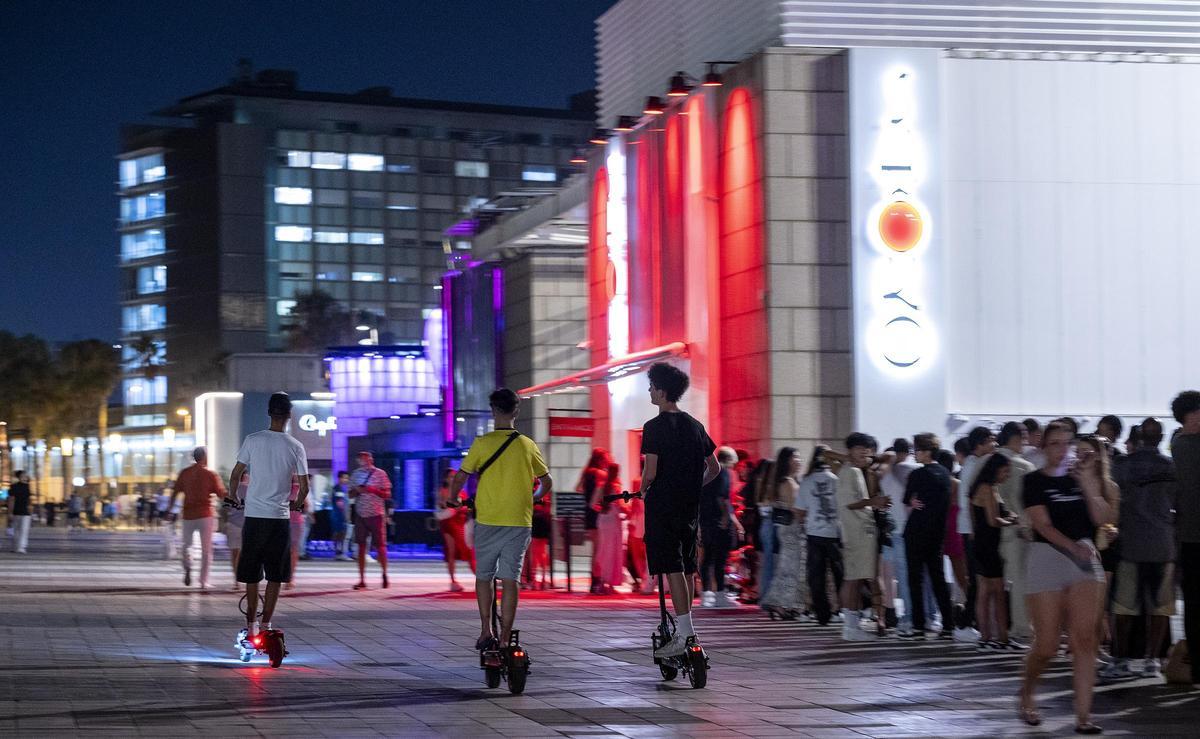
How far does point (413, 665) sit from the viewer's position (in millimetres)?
12273

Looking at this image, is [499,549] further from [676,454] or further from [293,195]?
[293,195]

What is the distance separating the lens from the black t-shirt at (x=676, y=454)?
10992 millimetres

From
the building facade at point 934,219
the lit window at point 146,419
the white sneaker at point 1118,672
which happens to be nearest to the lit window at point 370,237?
the lit window at point 146,419

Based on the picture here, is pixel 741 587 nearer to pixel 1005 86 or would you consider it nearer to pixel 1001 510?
pixel 1001 510

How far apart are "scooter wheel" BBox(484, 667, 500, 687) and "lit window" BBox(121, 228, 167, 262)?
474 feet

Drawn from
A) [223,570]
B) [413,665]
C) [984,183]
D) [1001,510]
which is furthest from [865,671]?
[223,570]

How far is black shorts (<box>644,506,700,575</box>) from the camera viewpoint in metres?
11.0

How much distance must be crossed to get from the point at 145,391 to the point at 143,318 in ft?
21.4

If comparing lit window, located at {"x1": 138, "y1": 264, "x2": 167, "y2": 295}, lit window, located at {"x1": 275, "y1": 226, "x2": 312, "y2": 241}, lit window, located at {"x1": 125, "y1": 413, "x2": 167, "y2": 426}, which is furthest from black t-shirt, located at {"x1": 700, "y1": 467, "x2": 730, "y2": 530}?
lit window, located at {"x1": 138, "y1": 264, "x2": 167, "y2": 295}

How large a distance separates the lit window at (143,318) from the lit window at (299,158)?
17044 millimetres

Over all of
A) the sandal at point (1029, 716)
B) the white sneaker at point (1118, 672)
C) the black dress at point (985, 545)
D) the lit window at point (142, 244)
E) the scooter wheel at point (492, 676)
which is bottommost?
the white sneaker at point (1118, 672)

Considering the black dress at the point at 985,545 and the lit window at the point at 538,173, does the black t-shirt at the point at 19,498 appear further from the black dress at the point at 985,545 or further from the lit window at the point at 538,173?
the lit window at the point at 538,173

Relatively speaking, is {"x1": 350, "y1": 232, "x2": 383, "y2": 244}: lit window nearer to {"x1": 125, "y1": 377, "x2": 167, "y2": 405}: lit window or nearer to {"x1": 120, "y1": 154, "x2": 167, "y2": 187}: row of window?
{"x1": 120, "y1": 154, "x2": 167, "y2": 187}: row of window

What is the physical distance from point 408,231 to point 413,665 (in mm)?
146356
